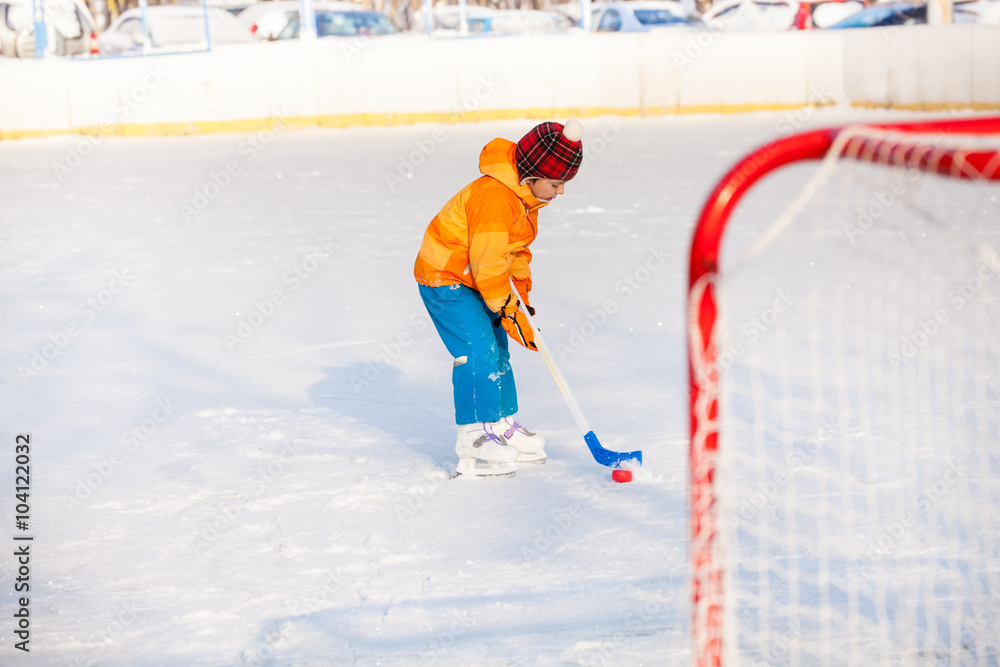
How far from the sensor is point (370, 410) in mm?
3980

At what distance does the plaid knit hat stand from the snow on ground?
2.95 feet

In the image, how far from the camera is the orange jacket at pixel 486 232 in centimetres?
310

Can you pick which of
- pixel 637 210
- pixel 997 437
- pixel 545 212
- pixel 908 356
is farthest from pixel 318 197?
pixel 997 437

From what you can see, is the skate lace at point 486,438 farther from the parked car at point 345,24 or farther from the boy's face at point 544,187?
the parked car at point 345,24

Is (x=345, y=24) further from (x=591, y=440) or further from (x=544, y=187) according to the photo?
(x=591, y=440)

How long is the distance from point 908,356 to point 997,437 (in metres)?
0.86

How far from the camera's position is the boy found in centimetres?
310

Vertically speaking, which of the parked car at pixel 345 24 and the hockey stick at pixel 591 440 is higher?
the parked car at pixel 345 24

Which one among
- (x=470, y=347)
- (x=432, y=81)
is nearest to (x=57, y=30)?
(x=432, y=81)

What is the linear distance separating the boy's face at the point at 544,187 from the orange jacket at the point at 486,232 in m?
0.02

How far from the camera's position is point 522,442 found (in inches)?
133

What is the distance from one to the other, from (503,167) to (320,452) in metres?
1.12

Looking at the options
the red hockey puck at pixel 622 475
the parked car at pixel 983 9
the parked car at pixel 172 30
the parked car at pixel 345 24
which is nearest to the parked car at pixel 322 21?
the parked car at pixel 345 24

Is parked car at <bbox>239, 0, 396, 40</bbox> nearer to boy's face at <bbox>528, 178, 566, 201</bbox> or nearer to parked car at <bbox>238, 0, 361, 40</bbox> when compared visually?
parked car at <bbox>238, 0, 361, 40</bbox>
